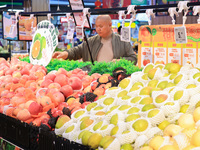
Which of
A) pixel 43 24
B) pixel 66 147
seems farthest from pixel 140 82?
pixel 43 24

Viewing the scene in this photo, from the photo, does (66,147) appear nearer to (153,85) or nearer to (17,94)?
(153,85)


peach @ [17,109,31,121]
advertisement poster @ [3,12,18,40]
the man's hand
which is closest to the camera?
peach @ [17,109,31,121]

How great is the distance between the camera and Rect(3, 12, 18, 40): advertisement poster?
4902mm

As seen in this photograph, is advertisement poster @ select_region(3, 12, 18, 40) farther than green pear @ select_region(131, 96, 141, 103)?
Yes

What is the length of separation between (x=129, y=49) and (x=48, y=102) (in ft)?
8.48

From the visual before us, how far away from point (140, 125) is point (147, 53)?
1.51 meters

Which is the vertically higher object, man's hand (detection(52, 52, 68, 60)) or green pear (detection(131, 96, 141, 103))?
man's hand (detection(52, 52, 68, 60))

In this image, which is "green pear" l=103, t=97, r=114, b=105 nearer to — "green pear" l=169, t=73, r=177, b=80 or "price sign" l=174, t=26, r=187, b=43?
"green pear" l=169, t=73, r=177, b=80

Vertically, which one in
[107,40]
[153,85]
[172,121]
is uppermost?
[107,40]

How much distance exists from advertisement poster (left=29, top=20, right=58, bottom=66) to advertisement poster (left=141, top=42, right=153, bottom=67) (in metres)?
1.23

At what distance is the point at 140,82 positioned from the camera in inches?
86.3

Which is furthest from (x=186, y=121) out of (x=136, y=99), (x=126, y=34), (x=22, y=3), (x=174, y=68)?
(x=22, y=3)

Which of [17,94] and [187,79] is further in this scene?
[17,94]

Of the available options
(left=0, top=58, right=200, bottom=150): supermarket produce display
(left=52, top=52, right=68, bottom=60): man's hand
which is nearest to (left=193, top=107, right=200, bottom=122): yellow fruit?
(left=0, top=58, right=200, bottom=150): supermarket produce display
